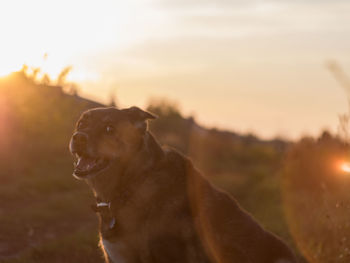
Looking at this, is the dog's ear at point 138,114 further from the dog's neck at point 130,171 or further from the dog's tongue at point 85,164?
the dog's tongue at point 85,164

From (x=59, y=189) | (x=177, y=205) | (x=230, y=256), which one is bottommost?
(x=59, y=189)

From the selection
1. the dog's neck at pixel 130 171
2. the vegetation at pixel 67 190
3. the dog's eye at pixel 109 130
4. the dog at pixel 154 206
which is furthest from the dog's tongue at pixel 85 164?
the vegetation at pixel 67 190

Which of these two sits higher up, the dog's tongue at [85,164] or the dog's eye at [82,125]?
the dog's eye at [82,125]

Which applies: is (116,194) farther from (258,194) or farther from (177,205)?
(258,194)

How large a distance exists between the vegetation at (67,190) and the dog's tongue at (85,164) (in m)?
2.97

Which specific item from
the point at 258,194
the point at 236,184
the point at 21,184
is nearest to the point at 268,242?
the point at 21,184

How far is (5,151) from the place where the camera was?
1728 centimetres

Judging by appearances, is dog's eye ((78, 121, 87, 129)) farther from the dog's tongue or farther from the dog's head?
the dog's tongue

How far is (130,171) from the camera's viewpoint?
5.58 meters

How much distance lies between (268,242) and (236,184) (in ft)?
42.9

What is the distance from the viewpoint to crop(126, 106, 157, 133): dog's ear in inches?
227

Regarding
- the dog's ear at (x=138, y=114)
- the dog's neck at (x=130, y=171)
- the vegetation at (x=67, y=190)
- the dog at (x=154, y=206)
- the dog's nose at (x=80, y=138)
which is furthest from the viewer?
the vegetation at (x=67, y=190)

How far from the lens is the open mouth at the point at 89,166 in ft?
18.5

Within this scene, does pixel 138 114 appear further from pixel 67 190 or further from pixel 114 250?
pixel 67 190
